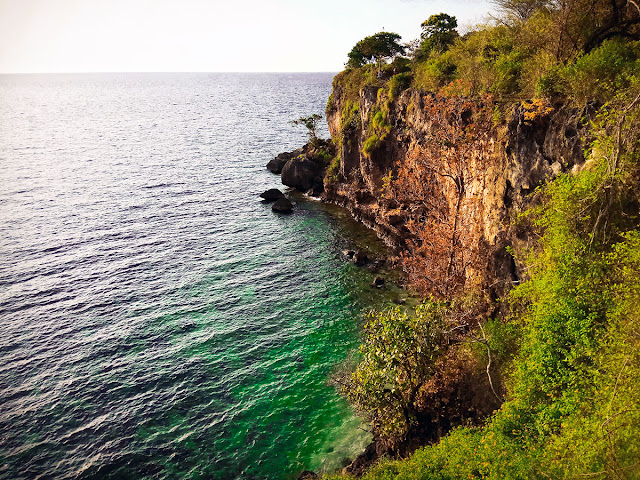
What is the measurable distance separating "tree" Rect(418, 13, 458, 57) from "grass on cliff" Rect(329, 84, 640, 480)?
44.2 metres

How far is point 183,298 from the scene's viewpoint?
4491cm

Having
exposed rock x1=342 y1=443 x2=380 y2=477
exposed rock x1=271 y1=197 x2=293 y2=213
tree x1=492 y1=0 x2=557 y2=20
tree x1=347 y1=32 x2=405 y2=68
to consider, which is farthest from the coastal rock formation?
exposed rock x1=342 y1=443 x2=380 y2=477

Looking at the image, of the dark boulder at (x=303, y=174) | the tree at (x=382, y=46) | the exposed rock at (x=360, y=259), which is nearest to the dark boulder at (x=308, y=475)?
the exposed rock at (x=360, y=259)

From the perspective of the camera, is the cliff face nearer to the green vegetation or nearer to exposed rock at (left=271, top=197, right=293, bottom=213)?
the green vegetation

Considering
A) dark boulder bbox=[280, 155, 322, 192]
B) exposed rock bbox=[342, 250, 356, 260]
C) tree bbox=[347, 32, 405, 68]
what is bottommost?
exposed rock bbox=[342, 250, 356, 260]

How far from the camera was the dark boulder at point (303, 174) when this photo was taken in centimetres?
7881

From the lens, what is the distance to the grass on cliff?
46.9ft

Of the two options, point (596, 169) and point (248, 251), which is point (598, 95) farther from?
point (248, 251)

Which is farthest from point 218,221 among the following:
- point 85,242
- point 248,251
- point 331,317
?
point 331,317

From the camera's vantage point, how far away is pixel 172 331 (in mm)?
39656

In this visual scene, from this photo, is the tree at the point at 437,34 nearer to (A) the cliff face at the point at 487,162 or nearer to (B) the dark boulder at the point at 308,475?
(A) the cliff face at the point at 487,162

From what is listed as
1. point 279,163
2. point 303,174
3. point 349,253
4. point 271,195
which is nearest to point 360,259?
point 349,253

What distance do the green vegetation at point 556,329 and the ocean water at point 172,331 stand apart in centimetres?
841

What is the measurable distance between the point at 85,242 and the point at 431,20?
217ft
